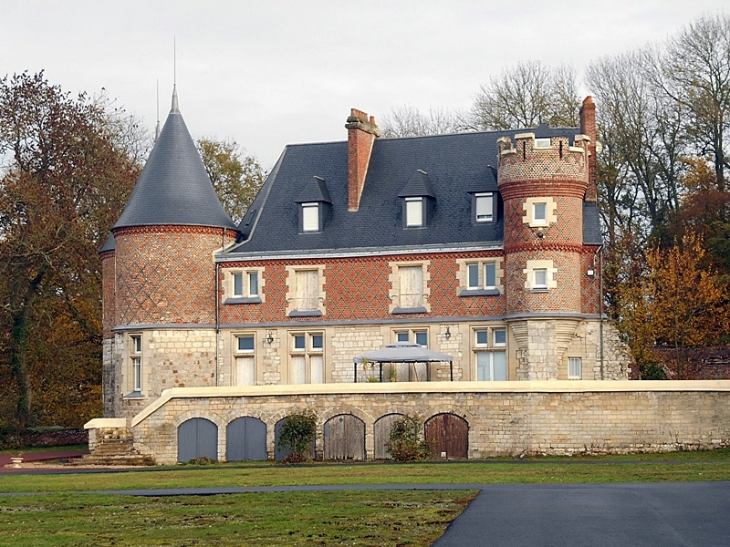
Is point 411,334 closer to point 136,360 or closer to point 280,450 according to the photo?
point 280,450

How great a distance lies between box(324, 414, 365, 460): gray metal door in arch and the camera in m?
37.1

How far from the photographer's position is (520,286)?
1559 inches

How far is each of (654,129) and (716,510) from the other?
1395 inches

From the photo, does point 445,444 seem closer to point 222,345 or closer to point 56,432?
point 222,345

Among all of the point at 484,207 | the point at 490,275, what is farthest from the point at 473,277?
the point at 484,207

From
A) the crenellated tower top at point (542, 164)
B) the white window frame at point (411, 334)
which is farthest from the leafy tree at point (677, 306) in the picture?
the white window frame at point (411, 334)

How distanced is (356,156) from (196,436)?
11.1 metres

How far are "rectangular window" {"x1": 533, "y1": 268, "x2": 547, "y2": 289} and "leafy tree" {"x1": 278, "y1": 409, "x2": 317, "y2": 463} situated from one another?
26.1ft

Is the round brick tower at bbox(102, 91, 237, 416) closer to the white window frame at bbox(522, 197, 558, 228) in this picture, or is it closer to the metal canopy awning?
the metal canopy awning

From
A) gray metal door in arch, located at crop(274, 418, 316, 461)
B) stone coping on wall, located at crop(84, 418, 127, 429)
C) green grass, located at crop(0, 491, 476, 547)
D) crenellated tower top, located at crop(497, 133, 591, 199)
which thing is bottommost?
green grass, located at crop(0, 491, 476, 547)

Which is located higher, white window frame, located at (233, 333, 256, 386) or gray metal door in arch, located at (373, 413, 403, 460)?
white window frame, located at (233, 333, 256, 386)

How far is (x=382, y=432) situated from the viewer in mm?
37031

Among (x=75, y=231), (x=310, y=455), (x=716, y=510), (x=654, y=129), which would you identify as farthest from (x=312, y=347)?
(x=716, y=510)

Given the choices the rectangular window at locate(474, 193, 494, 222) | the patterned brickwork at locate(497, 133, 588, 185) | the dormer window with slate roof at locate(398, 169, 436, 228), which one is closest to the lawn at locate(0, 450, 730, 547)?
the patterned brickwork at locate(497, 133, 588, 185)
